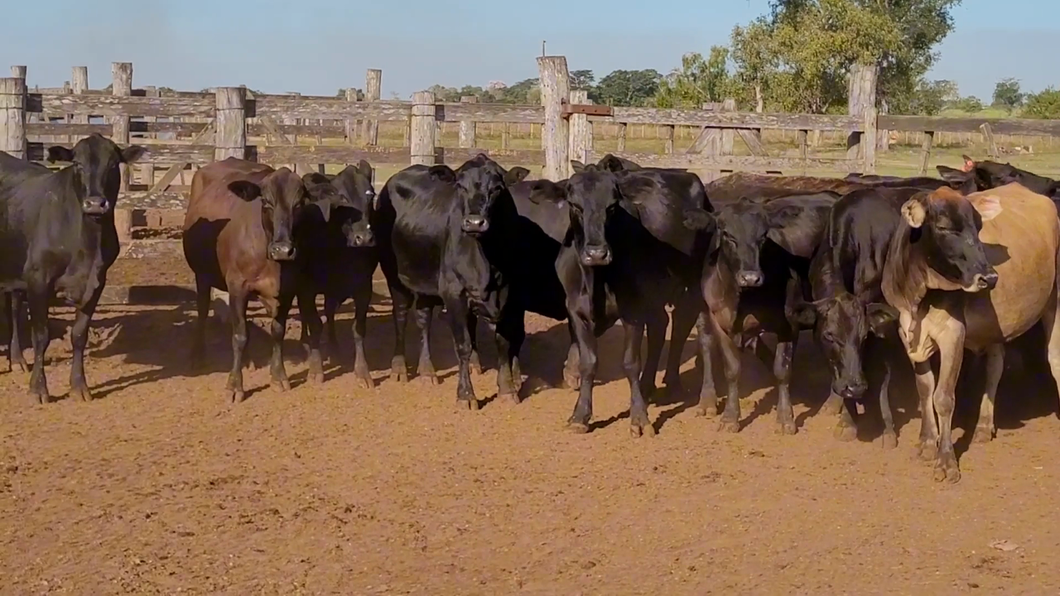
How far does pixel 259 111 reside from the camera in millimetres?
12258

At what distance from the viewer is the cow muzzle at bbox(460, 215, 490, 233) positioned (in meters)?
9.03

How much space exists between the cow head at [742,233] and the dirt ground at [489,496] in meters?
1.17

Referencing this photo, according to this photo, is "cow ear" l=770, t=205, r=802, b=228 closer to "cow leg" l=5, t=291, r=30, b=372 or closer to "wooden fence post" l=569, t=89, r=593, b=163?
"wooden fence post" l=569, t=89, r=593, b=163

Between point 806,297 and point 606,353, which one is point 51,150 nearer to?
point 606,353

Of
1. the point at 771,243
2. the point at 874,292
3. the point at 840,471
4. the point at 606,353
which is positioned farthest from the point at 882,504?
the point at 606,353

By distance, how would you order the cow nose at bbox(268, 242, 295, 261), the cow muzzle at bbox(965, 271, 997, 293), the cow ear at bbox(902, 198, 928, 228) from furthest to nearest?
the cow nose at bbox(268, 242, 295, 261)
the cow ear at bbox(902, 198, 928, 228)
the cow muzzle at bbox(965, 271, 997, 293)

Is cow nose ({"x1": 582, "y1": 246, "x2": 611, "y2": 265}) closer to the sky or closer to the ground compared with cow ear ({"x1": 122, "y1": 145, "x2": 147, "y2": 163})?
closer to the ground

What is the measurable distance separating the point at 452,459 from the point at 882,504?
2.66 m

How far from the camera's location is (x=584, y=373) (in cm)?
881

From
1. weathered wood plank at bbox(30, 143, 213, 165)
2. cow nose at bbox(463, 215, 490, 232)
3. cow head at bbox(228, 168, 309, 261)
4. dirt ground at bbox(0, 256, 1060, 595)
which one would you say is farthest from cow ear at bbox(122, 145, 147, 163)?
cow nose at bbox(463, 215, 490, 232)

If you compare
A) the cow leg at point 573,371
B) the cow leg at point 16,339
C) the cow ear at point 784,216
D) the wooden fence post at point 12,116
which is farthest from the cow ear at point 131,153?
the cow ear at point 784,216

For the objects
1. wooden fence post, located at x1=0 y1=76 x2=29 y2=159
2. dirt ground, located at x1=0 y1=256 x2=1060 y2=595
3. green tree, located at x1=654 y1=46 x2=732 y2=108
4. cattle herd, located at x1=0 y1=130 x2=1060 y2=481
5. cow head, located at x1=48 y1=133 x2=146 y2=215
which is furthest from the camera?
green tree, located at x1=654 y1=46 x2=732 y2=108

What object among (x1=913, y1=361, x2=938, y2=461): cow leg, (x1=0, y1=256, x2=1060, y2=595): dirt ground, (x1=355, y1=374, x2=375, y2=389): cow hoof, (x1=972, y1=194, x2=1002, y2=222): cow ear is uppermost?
(x1=972, y1=194, x2=1002, y2=222): cow ear

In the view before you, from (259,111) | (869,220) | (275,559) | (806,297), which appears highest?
(259,111)
